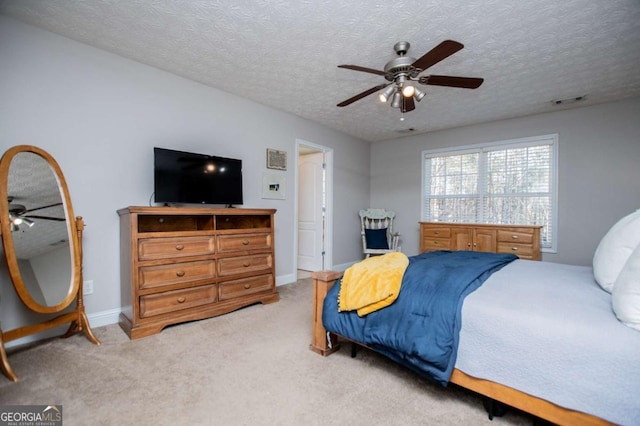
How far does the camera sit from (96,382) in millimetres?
1737

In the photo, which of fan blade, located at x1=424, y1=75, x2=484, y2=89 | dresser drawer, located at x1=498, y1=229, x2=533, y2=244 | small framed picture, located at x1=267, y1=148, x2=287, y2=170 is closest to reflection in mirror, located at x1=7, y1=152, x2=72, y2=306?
small framed picture, located at x1=267, y1=148, x2=287, y2=170

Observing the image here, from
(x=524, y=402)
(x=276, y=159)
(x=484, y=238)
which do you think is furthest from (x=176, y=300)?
(x=484, y=238)

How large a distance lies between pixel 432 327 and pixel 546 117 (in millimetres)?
4064

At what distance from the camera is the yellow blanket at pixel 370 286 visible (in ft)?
5.61

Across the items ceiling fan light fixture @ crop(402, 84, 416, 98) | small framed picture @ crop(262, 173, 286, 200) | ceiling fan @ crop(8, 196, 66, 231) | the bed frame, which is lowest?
the bed frame

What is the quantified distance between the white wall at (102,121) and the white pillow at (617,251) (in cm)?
327

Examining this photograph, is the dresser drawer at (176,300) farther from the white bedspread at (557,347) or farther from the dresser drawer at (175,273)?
the white bedspread at (557,347)

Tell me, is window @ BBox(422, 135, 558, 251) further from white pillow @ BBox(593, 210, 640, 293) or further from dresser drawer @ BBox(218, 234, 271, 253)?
dresser drawer @ BBox(218, 234, 271, 253)

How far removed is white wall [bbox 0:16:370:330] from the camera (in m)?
2.23

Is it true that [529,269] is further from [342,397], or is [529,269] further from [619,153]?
[619,153]

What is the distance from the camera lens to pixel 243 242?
9.99 feet

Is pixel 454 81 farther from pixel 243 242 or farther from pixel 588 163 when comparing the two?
pixel 588 163

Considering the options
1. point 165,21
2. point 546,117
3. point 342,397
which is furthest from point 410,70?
point 546,117

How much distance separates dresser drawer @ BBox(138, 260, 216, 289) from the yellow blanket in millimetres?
1448
